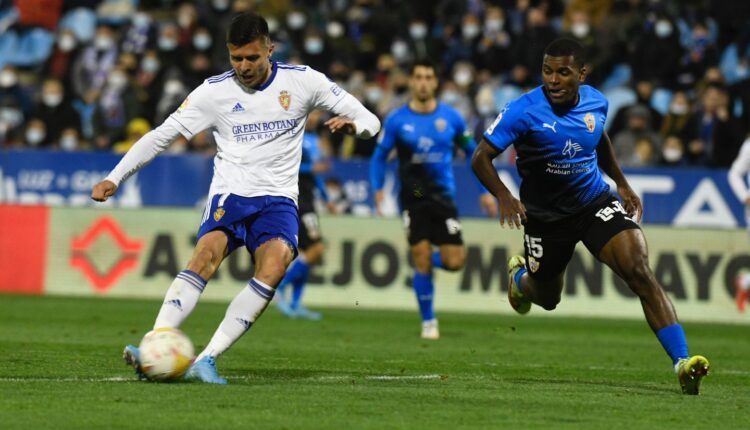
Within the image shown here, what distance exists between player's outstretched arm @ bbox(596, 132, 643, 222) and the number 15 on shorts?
0.70 metres

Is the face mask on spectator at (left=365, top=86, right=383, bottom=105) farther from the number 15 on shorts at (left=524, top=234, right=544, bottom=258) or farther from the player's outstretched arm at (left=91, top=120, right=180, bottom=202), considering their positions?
the player's outstretched arm at (left=91, top=120, right=180, bottom=202)

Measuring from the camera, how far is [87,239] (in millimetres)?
20344

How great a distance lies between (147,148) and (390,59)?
1523 centimetres

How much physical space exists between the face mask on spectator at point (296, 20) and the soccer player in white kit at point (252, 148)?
1642 cm

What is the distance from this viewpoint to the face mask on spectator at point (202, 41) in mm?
25984

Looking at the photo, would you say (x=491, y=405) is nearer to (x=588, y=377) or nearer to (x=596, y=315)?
(x=588, y=377)

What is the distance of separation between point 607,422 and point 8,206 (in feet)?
47.4

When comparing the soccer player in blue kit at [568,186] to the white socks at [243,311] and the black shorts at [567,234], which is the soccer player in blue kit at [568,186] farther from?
the white socks at [243,311]

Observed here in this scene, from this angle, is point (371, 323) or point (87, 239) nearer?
point (371, 323)

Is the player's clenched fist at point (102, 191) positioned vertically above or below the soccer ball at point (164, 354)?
above

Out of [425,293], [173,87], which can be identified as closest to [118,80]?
[173,87]

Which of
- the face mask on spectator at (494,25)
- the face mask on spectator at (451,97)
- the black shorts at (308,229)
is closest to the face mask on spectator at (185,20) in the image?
the face mask on spectator at (494,25)

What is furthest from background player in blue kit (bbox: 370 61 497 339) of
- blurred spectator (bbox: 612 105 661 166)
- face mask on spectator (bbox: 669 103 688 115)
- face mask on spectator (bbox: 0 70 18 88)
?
face mask on spectator (bbox: 0 70 18 88)

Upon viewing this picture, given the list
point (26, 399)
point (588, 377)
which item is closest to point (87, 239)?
point (588, 377)
